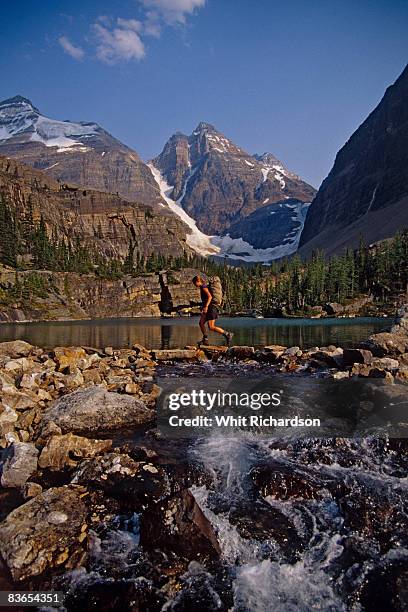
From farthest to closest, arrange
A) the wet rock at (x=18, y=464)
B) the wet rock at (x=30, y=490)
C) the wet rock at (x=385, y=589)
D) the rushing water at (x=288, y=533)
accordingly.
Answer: the wet rock at (x=18, y=464)
the wet rock at (x=30, y=490)
the rushing water at (x=288, y=533)
the wet rock at (x=385, y=589)

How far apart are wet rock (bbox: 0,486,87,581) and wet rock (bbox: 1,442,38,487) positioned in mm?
1163

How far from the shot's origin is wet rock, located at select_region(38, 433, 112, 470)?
8.57 m

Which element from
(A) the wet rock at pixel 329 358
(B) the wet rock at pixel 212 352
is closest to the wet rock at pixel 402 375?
(A) the wet rock at pixel 329 358

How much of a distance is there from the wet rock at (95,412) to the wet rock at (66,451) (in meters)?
1.55

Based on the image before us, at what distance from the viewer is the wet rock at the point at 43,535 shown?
18.7 feet

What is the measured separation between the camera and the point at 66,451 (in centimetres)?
879

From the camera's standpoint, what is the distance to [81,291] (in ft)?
445

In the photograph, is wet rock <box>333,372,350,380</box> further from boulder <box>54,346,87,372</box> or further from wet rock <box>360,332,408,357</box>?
boulder <box>54,346,87,372</box>

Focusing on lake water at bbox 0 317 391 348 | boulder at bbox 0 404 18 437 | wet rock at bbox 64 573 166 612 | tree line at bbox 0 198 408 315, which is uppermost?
tree line at bbox 0 198 408 315

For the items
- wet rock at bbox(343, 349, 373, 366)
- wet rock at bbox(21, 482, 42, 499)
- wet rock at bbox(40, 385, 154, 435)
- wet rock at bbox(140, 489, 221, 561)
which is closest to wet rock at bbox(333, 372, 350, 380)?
wet rock at bbox(343, 349, 373, 366)

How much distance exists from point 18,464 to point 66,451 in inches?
41.1

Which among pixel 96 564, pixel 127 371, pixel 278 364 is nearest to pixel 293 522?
pixel 96 564

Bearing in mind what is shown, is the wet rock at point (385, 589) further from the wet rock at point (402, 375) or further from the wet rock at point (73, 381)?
the wet rock at point (73, 381)

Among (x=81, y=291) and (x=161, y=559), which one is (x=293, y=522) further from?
(x=81, y=291)
